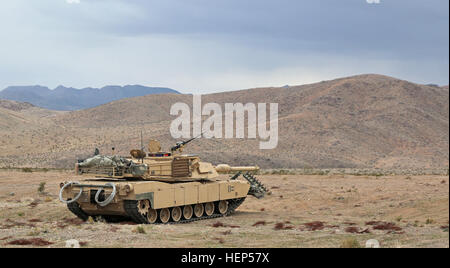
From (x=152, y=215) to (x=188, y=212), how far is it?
6.81 feet

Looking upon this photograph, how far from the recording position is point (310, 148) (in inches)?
2862

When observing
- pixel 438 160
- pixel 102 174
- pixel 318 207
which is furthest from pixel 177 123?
pixel 102 174

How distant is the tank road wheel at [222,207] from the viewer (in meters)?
23.9

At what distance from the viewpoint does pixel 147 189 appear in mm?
19953

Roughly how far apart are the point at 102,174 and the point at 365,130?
2529 inches

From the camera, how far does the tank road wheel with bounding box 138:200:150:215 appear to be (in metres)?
19.9

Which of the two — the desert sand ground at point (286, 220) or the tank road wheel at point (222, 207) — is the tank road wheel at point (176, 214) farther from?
the tank road wheel at point (222, 207)

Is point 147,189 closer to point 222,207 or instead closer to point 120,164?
point 120,164

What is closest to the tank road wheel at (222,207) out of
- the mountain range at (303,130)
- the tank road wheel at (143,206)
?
the tank road wheel at (143,206)

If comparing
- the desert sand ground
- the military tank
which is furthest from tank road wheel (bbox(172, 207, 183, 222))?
the desert sand ground

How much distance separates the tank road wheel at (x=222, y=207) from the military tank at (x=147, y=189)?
0.05 meters

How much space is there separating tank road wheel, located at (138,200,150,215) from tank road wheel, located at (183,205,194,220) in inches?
84.4

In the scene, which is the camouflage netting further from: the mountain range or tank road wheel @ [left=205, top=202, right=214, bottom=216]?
the mountain range
